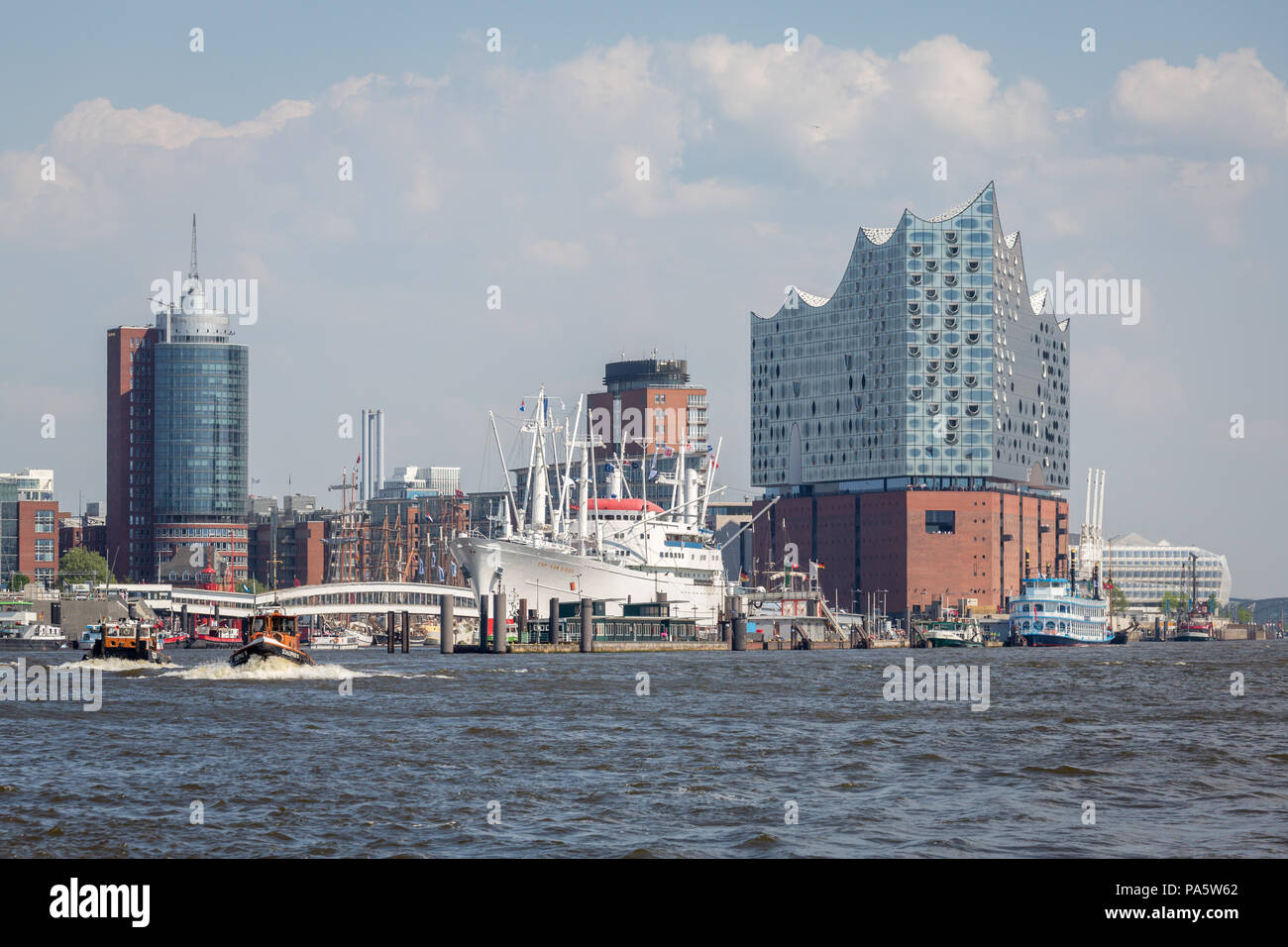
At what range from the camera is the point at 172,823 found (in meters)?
32.3

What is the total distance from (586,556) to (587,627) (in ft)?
92.1

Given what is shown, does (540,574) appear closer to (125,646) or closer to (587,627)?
(587,627)

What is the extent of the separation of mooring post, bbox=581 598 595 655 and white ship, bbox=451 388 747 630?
1545 cm

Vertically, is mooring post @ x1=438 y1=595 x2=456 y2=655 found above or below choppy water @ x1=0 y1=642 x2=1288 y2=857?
below

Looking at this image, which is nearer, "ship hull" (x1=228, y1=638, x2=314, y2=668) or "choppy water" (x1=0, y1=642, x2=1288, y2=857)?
"choppy water" (x1=0, y1=642, x2=1288, y2=857)

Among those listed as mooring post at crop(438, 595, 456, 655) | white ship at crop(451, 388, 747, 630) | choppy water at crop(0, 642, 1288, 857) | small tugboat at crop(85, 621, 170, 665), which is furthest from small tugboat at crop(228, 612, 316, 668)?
white ship at crop(451, 388, 747, 630)

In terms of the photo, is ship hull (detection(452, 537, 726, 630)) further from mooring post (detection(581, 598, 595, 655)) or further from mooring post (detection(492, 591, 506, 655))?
mooring post (detection(492, 591, 506, 655))

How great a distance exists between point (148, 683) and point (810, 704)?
41.5 meters

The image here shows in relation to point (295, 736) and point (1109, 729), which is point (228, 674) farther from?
point (1109, 729)

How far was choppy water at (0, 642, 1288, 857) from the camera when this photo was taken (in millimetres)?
29844

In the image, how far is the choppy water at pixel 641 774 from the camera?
2984 cm

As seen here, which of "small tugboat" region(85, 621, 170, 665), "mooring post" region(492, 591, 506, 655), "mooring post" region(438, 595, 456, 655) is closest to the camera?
"small tugboat" region(85, 621, 170, 665)
